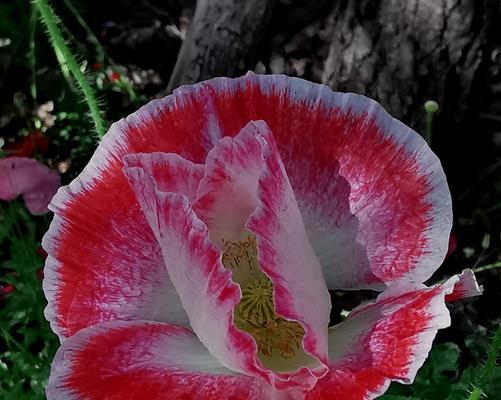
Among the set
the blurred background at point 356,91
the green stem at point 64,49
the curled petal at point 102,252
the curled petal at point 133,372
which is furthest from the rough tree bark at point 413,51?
the curled petal at point 133,372

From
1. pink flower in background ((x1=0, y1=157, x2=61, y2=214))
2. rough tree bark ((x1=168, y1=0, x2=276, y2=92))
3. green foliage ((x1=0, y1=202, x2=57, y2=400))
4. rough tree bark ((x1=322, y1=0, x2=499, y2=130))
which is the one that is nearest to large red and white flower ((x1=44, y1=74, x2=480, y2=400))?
green foliage ((x1=0, y1=202, x2=57, y2=400))

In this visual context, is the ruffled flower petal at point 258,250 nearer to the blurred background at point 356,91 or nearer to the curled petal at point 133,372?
the curled petal at point 133,372

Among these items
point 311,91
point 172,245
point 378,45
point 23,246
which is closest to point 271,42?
point 378,45

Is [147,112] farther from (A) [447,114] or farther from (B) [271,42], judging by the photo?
(B) [271,42]

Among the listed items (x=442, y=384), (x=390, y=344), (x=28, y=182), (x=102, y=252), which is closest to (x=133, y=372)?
(x=102, y=252)

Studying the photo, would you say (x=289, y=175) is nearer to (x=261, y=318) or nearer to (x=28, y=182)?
(x=261, y=318)

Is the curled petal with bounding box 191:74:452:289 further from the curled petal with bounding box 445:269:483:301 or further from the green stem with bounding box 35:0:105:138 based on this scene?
the green stem with bounding box 35:0:105:138
